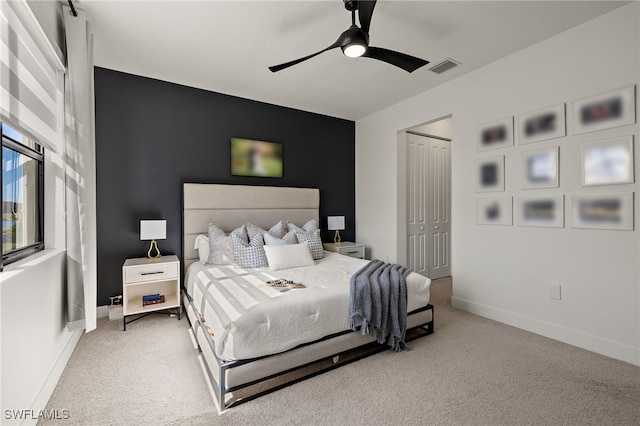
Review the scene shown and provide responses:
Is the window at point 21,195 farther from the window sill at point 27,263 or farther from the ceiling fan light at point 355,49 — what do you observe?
the ceiling fan light at point 355,49

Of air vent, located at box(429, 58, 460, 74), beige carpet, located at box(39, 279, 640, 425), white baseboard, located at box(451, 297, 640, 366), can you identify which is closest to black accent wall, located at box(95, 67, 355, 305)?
→ beige carpet, located at box(39, 279, 640, 425)

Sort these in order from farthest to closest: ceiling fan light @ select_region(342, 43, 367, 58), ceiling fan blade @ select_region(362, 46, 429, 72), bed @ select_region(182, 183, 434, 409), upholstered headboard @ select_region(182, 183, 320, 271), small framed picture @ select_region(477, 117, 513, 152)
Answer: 1. upholstered headboard @ select_region(182, 183, 320, 271)
2. small framed picture @ select_region(477, 117, 513, 152)
3. ceiling fan blade @ select_region(362, 46, 429, 72)
4. ceiling fan light @ select_region(342, 43, 367, 58)
5. bed @ select_region(182, 183, 434, 409)

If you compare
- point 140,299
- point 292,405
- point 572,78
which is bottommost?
point 292,405

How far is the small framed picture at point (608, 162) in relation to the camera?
93.4 inches

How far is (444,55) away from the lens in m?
3.12

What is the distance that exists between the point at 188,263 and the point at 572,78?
448cm

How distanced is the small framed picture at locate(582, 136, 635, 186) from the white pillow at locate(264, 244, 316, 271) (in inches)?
107

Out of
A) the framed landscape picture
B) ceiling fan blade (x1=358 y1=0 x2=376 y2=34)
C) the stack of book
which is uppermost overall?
ceiling fan blade (x1=358 y1=0 x2=376 y2=34)

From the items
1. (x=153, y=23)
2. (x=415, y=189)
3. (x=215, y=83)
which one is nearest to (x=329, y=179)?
(x=415, y=189)

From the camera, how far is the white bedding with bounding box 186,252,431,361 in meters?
1.92

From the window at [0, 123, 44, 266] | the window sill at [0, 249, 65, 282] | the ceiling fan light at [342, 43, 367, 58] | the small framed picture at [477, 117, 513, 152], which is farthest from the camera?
the small framed picture at [477, 117, 513, 152]

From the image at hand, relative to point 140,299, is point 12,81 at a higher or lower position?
higher

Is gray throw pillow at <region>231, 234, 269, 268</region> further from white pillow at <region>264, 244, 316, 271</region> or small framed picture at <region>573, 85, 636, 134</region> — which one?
small framed picture at <region>573, 85, 636, 134</region>

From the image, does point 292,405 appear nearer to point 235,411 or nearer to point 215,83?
point 235,411
